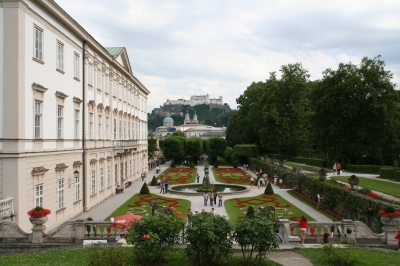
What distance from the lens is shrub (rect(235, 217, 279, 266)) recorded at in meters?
11.1

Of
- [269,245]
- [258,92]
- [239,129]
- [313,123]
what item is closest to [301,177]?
[313,123]

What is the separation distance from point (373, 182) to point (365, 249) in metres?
18.5

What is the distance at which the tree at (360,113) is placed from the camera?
41.4m

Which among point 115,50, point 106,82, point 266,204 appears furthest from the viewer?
point 115,50

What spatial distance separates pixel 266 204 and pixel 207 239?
824 inches

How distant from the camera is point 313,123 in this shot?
4694cm

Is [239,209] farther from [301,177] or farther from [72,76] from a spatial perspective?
[72,76]

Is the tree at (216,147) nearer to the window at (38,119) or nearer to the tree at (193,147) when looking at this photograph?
the tree at (193,147)

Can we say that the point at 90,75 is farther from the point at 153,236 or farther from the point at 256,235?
the point at 256,235

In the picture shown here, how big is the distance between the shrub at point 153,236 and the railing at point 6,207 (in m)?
7.44

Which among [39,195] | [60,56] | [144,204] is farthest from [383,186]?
[60,56]

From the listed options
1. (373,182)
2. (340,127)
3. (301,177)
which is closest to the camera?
(373,182)

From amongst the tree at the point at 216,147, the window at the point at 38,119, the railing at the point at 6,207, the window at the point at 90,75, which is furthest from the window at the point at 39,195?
the tree at the point at 216,147

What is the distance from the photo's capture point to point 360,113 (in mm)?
42531
